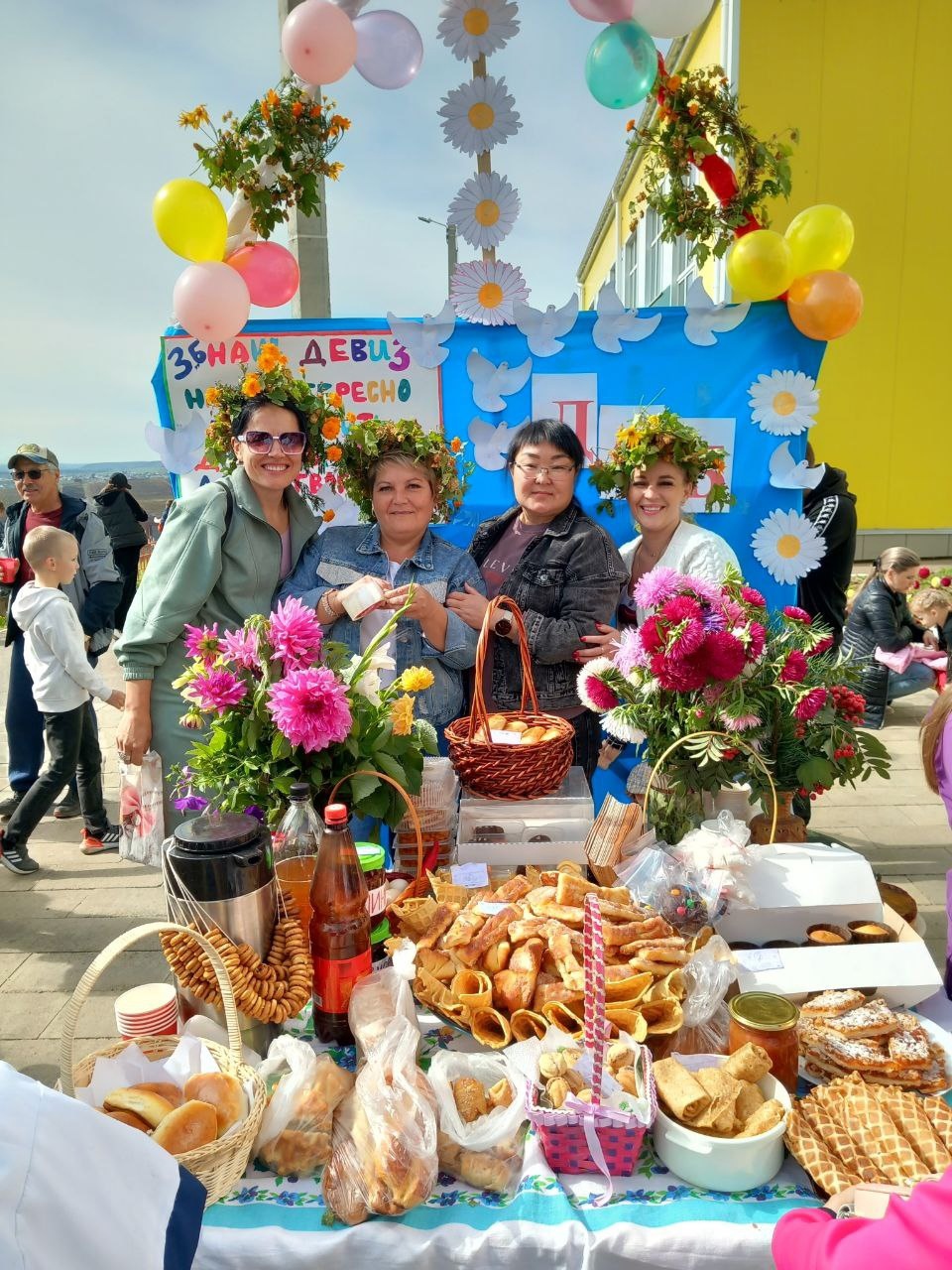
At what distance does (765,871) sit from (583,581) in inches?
52.5

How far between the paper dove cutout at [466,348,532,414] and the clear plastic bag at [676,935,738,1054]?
287 cm

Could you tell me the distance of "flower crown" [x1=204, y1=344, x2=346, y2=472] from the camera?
9.03 feet

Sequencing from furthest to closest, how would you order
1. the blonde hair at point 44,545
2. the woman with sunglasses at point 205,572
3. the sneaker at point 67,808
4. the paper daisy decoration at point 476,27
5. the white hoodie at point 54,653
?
the sneaker at point 67,808 < the blonde hair at point 44,545 < the white hoodie at point 54,653 < the paper daisy decoration at point 476,27 < the woman with sunglasses at point 205,572

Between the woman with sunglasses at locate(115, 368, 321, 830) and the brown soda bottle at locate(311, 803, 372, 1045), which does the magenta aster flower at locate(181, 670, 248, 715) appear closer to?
the brown soda bottle at locate(311, 803, 372, 1045)

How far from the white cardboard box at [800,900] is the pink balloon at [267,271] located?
10.9 feet

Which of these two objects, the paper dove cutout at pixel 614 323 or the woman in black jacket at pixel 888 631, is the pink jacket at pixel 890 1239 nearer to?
the paper dove cutout at pixel 614 323

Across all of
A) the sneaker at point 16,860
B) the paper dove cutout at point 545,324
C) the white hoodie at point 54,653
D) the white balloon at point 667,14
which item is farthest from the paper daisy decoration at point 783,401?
the sneaker at point 16,860

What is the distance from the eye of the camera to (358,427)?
278 cm

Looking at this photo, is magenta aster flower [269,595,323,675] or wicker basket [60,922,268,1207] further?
magenta aster flower [269,595,323,675]

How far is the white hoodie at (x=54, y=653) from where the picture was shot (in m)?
4.15

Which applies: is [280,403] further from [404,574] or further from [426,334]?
[426,334]

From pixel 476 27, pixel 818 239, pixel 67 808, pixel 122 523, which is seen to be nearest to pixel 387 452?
pixel 476 27

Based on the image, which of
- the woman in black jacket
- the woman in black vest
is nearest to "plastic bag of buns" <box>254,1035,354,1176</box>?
the woman in black jacket

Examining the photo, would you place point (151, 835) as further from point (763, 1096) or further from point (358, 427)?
point (763, 1096)
